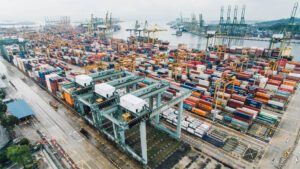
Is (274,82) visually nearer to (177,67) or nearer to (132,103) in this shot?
(177,67)

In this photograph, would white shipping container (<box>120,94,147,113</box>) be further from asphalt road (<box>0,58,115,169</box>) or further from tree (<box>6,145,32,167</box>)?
tree (<box>6,145,32,167</box>)

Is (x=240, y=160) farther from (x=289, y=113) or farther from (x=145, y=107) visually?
(x=289, y=113)

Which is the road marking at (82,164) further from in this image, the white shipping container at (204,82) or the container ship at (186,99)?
the white shipping container at (204,82)

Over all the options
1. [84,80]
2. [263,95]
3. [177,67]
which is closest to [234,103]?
[263,95]

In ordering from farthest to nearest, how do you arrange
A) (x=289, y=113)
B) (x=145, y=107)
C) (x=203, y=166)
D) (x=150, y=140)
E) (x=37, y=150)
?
(x=289, y=113) < (x=150, y=140) < (x=37, y=150) < (x=203, y=166) < (x=145, y=107)

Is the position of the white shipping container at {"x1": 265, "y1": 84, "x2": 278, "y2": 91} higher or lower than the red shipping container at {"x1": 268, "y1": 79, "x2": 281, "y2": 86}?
lower

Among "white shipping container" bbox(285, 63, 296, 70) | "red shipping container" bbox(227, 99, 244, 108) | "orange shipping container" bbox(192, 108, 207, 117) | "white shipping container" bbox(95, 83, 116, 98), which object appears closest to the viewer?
"white shipping container" bbox(95, 83, 116, 98)

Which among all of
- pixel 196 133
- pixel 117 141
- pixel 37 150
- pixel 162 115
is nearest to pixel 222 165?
pixel 196 133

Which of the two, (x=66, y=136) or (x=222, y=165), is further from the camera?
(x=66, y=136)

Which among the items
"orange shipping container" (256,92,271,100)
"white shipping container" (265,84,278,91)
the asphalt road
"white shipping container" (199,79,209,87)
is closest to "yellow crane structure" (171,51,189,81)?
"white shipping container" (199,79,209,87)
